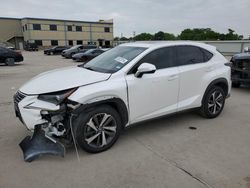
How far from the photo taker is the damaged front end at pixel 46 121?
315cm

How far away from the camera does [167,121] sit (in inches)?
188

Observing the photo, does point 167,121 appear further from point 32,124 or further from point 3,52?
point 3,52

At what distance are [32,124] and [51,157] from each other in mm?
565

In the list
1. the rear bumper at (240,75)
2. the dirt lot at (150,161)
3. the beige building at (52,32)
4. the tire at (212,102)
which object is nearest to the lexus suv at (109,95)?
the tire at (212,102)

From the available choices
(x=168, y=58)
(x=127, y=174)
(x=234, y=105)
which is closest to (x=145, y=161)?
(x=127, y=174)

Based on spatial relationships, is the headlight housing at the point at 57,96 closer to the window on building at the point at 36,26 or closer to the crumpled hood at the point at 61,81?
the crumpled hood at the point at 61,81

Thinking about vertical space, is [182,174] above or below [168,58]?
below

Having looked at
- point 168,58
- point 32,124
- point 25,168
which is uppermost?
point 168,58

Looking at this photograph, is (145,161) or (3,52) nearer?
(145,161)

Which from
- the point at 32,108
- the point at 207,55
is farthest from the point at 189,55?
the point at 32,108

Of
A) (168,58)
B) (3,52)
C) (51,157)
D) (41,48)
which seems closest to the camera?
(51,157)

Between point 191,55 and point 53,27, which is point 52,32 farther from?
point 191,55

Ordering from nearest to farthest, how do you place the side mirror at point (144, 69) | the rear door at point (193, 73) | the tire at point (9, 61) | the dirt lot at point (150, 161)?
the dirt lot at point (150, 161) < the side mirror at point (144, 69) < the rear door at point (193, 73) < the tire at point (9, 61)

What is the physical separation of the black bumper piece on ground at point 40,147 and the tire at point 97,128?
0.31 meters
